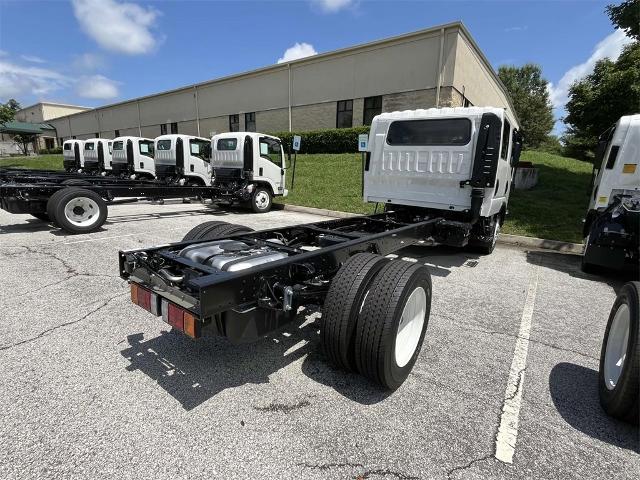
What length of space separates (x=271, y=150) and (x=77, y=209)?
5782mm

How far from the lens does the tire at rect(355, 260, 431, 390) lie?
7.92 ft

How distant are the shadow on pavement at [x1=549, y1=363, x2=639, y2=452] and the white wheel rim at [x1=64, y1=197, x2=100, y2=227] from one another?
8.11 meters

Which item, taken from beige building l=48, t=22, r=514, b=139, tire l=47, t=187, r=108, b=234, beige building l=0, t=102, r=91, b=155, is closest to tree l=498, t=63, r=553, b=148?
beige building l=48, t=22, r=514, b=139

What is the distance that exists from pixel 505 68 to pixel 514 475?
246 feet

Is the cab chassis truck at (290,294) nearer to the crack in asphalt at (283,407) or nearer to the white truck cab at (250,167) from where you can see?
the crack in asphalt at (283,407)

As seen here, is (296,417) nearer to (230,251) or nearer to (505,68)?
(230,251)

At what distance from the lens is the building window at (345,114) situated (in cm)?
2215

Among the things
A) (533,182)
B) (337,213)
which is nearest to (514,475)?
(337,213)

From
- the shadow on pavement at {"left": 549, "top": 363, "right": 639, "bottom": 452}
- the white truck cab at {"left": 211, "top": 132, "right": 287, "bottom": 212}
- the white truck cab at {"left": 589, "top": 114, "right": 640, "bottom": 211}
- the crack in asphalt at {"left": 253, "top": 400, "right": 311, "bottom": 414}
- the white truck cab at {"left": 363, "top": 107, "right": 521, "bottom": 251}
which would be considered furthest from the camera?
the white truck cab at {"left": 211, "top": 132, "right": 287, "bottom": 212}

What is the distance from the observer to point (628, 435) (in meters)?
2.23

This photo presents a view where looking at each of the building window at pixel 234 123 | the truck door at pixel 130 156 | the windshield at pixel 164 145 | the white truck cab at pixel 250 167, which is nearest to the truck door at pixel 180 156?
the windshield at pixel 164 145

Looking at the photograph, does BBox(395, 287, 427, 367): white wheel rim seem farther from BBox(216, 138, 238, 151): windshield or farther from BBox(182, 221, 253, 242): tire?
BBox(216, 138, 238, 151): windshield

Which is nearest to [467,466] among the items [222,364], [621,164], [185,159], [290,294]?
[290,294]

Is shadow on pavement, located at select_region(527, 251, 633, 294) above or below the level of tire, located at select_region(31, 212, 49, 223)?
below
